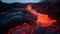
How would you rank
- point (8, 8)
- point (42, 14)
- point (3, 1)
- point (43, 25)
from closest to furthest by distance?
point (43, 25)
point (42, 14)
point (8, 8)
point (3, 1)

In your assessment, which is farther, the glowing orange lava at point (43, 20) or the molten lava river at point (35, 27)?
the glowing orange lava at point (43, 20)

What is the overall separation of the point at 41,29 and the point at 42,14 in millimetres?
554

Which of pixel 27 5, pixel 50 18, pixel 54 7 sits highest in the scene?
pixel 27 5

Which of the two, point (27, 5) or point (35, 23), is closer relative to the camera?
point (35, 23)

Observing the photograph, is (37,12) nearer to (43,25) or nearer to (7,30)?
(43,25)

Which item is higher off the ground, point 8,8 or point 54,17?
point 8,8

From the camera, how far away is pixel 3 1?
3166 mm

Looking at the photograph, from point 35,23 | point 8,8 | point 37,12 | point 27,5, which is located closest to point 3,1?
point 8,8

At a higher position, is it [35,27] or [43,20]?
[43,20]

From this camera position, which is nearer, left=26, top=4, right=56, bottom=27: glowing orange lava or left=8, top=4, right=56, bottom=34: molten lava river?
left=8, top=4, right=56, bottom=34: molten lava river

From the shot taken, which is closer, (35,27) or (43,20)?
(35,27)

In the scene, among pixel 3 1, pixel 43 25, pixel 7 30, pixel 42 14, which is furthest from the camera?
pixel 3 1

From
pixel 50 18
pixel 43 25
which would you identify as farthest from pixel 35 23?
pixel 50 18

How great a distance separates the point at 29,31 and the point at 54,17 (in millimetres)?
494
